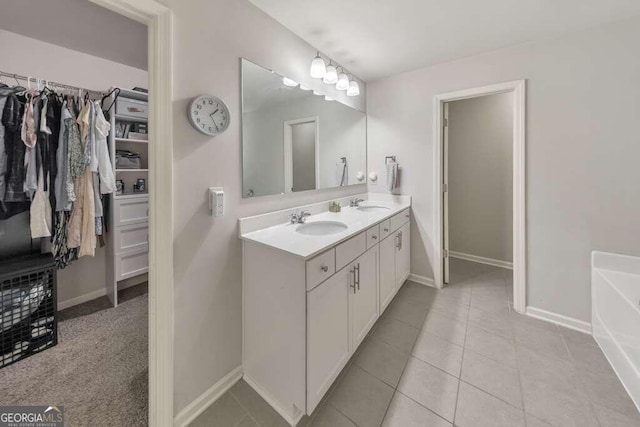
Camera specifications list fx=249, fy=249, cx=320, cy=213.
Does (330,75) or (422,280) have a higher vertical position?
(330,75)

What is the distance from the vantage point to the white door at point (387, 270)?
198 cm

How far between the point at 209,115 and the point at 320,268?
98cm

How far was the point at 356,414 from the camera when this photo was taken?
1.26 metres

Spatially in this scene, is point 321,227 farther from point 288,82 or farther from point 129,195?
point 129,195

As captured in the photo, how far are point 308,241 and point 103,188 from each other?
189cm

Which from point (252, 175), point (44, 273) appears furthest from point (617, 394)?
point (44, 273)

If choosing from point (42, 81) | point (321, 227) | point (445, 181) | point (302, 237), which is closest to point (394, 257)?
point (321, 227)

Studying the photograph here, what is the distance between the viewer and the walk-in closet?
59.8 inches

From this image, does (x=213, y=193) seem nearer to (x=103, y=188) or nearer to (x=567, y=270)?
(x=103, y=188)

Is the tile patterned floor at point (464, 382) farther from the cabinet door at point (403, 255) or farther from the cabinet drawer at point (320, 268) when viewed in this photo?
the cabinet drawer at point (320, 268)

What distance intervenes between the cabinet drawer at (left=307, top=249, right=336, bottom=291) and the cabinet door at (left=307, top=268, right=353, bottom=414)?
3 cm

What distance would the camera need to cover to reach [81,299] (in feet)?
7.74

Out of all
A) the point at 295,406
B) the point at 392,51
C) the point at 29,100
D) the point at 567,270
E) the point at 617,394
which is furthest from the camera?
the point at 392,51

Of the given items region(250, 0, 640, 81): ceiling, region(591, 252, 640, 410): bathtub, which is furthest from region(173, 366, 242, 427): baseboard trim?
region(250, 0, 640, 81): ceiling
